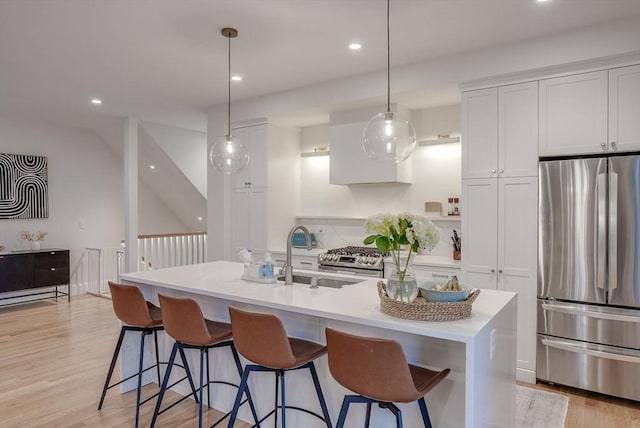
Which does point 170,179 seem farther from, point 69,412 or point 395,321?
point 395,321

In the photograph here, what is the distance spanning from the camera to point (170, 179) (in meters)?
7.23

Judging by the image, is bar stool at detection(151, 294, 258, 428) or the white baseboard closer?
bar stool at detection(151, 294, 258, 428)

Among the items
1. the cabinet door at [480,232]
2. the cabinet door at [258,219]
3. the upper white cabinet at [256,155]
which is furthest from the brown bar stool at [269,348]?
the upper white cabinet at [256,155]

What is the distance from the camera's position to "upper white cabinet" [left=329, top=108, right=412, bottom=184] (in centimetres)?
448

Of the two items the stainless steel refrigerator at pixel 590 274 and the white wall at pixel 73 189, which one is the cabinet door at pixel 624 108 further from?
the white wall at pixel 73 189

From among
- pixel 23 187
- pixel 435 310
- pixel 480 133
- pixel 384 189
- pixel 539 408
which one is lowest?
pixel 539 408

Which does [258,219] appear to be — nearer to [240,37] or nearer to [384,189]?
[384,189]

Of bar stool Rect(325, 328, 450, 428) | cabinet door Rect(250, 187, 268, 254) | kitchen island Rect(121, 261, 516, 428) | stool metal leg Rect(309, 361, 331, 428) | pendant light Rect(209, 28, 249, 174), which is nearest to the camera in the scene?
bar stool Rect(325, 328, 450, 428)

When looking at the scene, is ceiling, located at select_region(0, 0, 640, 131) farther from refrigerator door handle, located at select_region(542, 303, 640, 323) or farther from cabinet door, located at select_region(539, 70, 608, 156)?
refrigerator door handle, located at select_region(542, 303, 640, 323)

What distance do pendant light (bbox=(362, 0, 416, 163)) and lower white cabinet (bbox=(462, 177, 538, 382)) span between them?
53.4 inches

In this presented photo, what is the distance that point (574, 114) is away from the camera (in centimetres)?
318

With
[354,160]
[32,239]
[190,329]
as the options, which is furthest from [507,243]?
[32,239]

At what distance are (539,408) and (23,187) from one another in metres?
6.98

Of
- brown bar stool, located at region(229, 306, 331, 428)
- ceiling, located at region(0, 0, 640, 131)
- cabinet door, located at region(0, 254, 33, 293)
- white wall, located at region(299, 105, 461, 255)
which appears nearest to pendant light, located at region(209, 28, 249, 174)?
ceiling, located at region(0, 0, 640, 131)
